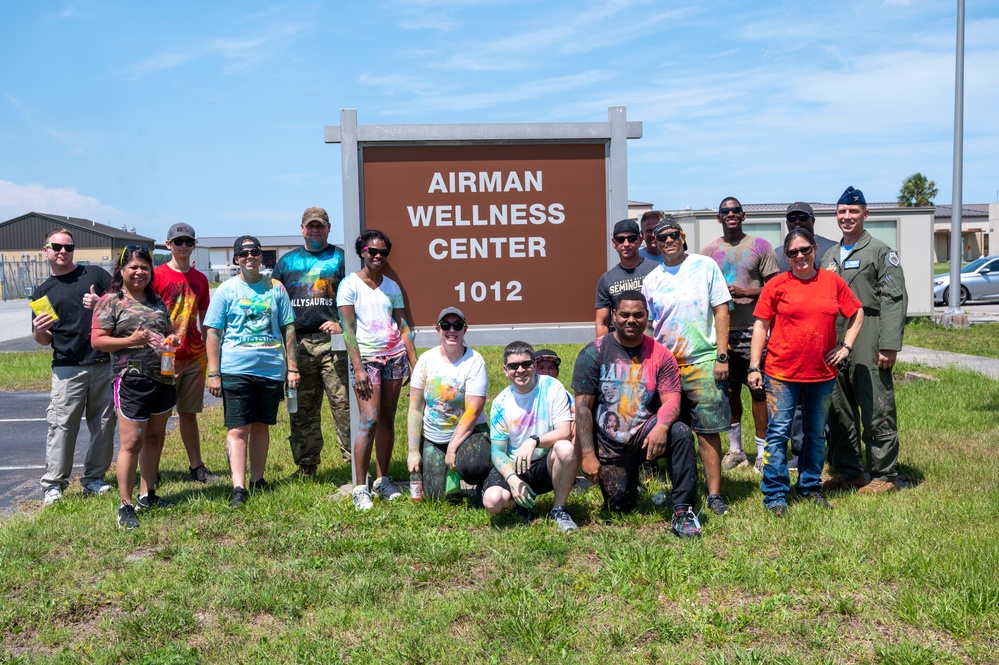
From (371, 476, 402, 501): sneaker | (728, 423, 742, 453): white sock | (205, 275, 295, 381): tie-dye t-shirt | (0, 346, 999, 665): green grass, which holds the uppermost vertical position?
(205, 275, 295, 381): tie-dye t-shirt

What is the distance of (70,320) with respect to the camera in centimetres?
658

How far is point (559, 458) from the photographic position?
5359mm

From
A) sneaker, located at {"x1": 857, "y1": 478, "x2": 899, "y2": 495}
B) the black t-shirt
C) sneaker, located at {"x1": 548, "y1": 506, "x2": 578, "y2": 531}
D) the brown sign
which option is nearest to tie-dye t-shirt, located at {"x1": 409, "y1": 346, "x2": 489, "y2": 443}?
the brown sign

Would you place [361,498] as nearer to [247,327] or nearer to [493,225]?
[247,327]

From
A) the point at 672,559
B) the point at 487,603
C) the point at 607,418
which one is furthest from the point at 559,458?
the point at 487,603

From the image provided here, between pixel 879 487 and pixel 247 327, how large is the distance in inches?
178

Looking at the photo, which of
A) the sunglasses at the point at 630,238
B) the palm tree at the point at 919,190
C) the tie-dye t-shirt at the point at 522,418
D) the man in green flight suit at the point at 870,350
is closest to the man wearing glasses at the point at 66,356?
the tie-dye t-shirt at the point at 522,418

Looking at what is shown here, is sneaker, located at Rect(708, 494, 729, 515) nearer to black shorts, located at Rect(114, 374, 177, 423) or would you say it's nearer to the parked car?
black shorts, located at Rect(114, 374, 177, 423)

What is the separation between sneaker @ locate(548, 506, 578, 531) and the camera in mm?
5320

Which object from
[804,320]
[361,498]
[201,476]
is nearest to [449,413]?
[361,498]

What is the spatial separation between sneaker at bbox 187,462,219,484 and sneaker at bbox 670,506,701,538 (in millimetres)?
3836

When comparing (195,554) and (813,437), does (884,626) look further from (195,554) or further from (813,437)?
(195,554)

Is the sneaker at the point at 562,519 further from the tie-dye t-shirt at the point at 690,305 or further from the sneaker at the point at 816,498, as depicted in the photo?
the sneaker at the point at 816,498

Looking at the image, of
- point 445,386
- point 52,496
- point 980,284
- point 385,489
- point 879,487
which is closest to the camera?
point 445,386
